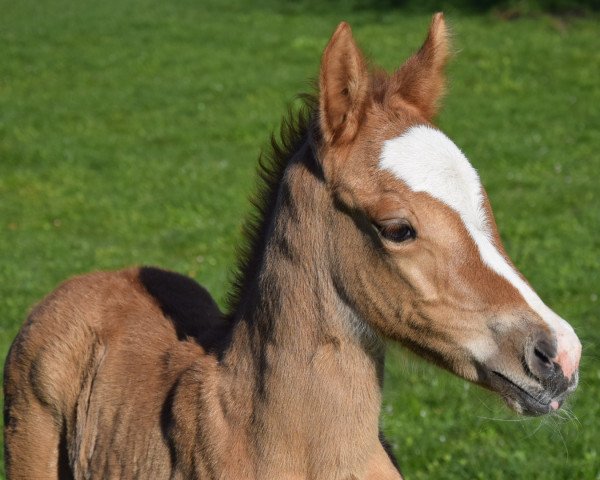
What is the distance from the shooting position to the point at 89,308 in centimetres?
426

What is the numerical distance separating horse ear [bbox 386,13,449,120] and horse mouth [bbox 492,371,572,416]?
3.25 ft

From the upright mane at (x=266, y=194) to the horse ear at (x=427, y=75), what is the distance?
1.03 ft

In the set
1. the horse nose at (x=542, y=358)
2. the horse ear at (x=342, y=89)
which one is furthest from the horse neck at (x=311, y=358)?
the horse nose at (x=542, y=358)

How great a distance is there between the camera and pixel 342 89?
3277 millimetres

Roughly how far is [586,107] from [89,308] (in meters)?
11.2

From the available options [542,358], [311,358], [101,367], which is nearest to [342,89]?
[311,358]

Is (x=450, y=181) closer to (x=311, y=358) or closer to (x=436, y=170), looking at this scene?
(x=436, y=170)

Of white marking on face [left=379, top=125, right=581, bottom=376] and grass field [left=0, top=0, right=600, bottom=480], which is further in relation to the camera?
grass field [left=0, top=0, right=600, bottom=480]

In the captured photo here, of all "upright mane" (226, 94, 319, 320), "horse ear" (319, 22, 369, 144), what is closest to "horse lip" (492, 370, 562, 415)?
"horse ear" (319, 22, 369, 144)

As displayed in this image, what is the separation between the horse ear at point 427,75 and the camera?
355cm

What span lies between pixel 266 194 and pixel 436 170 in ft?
2.52

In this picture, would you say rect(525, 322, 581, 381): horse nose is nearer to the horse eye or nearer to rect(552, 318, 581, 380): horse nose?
rect(552, 318, 581, 380): horse nose

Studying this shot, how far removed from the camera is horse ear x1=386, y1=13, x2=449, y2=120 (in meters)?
3.55

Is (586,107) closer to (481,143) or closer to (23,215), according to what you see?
(481,143)
